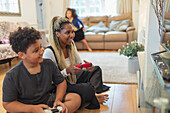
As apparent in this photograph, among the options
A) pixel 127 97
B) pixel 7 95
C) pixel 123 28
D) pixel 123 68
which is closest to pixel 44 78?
pixel 7 95

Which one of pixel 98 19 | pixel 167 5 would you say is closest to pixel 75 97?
pixel 167 5

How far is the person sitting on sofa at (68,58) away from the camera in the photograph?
150cm

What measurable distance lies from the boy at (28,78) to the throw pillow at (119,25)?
377cm

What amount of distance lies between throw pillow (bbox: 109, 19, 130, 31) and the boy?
148 inches

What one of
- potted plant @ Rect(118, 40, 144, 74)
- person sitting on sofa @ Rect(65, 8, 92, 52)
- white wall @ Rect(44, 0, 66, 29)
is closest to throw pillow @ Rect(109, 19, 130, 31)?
person sitting on sofa @ Rect(65, 8, 92, 52)

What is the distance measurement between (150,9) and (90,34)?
321cm

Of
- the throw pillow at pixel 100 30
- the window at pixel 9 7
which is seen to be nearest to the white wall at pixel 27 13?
the window at pixel 9 7

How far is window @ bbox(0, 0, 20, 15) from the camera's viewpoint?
4136mm

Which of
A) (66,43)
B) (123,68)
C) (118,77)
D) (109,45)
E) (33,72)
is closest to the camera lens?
(33,72)

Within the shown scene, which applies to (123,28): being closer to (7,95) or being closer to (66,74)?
(66,74)

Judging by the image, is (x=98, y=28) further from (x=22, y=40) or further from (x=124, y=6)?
(x=22, y=40)

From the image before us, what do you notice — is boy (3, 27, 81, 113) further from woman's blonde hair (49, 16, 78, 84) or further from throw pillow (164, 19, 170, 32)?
throw pillow (164, 19, 170, 32)

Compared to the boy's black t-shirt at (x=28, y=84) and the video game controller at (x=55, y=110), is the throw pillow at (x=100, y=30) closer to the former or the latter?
the boy's black t-shirt at (x=28, y=84)

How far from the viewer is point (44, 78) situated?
124 centimetres
